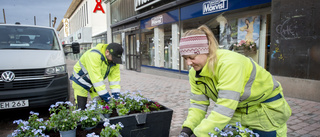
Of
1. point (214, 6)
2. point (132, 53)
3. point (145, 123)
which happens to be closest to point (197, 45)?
point (145, 123)

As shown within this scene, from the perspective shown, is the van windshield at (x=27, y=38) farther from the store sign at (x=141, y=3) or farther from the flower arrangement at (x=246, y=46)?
the store sign at (x=141, y=3)

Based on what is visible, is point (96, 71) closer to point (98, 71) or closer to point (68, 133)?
point (98, 71)

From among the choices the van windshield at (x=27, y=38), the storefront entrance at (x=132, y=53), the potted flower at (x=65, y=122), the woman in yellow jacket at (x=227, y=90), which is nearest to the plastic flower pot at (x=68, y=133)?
the potted flower at (x=65, y=122)

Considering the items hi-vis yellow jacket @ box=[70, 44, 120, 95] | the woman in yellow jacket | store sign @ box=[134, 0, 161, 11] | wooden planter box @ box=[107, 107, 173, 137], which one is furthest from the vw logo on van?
store sign @ box=[134, 0, 161, 11]

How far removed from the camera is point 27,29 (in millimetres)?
5500

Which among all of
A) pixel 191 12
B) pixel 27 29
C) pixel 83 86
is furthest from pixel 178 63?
pixel 83 86

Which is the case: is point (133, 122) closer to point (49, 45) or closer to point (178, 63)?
point (49, 45)

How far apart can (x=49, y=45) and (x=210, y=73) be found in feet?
15.9

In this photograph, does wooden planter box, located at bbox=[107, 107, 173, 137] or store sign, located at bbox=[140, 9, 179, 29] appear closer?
wooden planter box, located at bbox=[107, 107, 173, 137]

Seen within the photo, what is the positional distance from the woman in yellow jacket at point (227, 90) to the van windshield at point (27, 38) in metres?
4.55

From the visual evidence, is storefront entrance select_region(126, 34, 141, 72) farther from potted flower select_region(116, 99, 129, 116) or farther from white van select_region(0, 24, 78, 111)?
potted flower select_region(116, 99, 129, 116)

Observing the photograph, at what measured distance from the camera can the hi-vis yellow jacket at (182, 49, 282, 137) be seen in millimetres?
1411

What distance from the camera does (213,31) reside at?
8.11 m

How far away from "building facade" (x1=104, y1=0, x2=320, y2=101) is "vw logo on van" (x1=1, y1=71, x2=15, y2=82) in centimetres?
628
